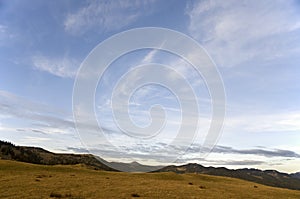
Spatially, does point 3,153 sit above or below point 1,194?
above

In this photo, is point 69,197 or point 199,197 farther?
point 199,197

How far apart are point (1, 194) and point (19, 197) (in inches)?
92.0

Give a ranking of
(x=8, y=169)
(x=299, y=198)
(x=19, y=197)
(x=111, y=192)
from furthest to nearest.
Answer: (x=8, y=169)
(x=299, y=198)
(x=111, y=192)
(x=19, y=197)

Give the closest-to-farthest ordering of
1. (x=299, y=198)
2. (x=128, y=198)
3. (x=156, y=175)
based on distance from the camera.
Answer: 1. (x=128, y=198)
2. (x=299, y=198)
3. (x=156, y=175)

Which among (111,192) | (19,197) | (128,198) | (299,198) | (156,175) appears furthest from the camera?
(156,175)

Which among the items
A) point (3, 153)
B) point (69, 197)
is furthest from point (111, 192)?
point (3, 153)

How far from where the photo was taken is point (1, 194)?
2697cm

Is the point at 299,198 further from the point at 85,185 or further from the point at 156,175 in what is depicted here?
the point at 85,185

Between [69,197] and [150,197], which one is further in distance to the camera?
[150,197]

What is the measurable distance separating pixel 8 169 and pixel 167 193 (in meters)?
27.4

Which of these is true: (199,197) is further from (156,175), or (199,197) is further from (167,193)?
(156,175)

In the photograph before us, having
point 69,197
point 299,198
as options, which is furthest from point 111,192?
point 299,198

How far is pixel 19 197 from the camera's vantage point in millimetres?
26031

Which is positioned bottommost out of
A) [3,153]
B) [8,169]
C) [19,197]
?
[19,197]
